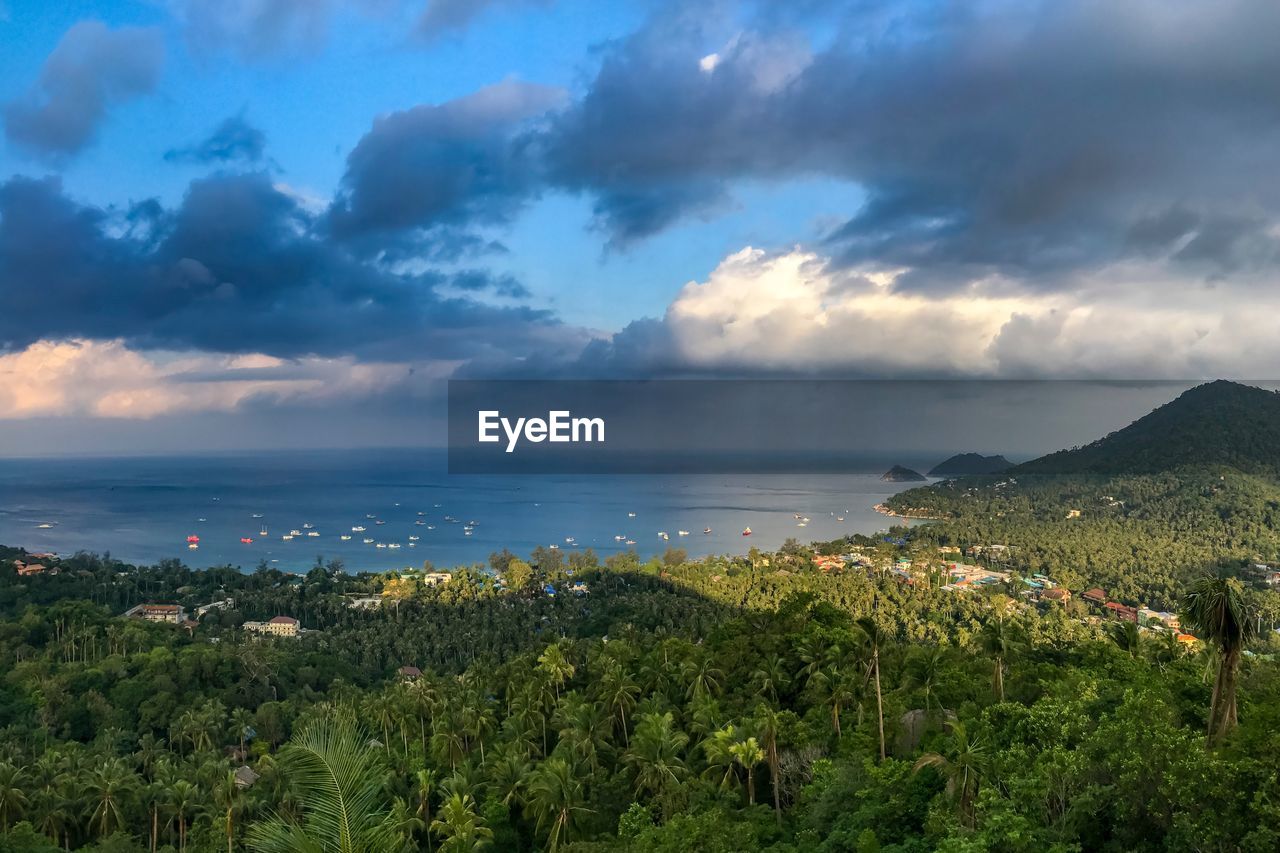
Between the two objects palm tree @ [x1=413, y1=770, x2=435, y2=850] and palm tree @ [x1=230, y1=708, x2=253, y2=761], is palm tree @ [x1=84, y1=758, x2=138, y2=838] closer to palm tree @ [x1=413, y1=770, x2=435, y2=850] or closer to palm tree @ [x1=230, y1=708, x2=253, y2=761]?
palm tree @ [x1=413, y1=770, x2=435, y2=850]

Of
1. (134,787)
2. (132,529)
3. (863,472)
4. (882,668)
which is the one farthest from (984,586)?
(863,472)

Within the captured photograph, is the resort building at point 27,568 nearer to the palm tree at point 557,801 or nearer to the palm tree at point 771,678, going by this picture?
the palm tree at point 557,801

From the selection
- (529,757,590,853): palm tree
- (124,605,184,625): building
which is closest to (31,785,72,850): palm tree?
(529,757,590,853): palm tree

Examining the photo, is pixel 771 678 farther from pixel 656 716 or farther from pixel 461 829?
pixel 461 829

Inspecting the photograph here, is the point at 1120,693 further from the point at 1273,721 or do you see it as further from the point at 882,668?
the point at 882,668

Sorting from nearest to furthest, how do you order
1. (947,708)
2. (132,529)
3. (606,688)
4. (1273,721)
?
(1273,721) → (947,708) → (606,688) → (132,529)

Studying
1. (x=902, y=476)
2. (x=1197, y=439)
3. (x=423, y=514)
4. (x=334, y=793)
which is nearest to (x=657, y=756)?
(x=334, y=793)
